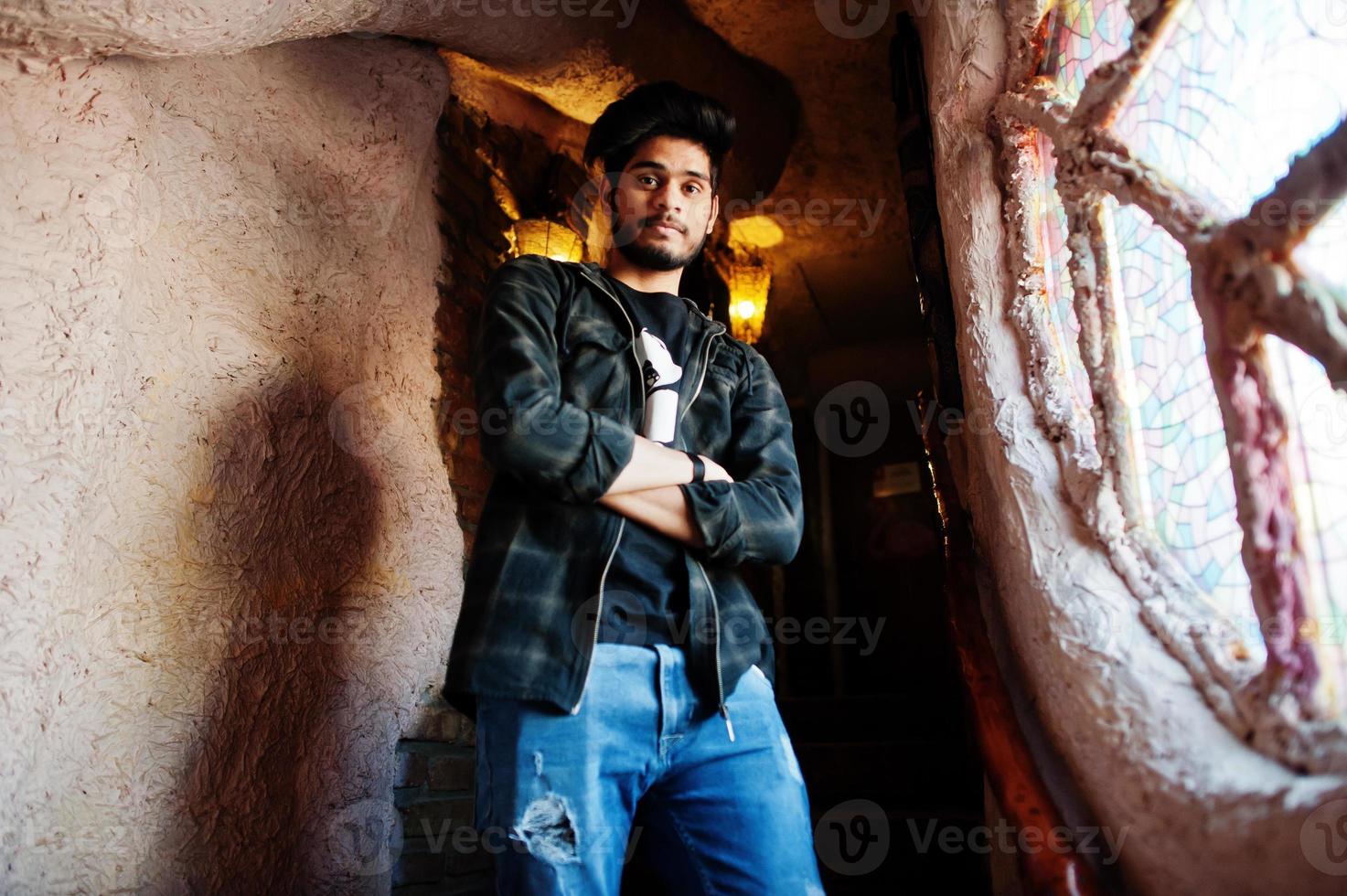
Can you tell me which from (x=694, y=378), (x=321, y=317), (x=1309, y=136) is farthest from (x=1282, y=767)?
(x=321, y=317)

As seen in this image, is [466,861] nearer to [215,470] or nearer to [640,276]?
[215,470]

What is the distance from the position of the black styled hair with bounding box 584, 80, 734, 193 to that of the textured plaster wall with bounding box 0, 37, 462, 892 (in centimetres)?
66

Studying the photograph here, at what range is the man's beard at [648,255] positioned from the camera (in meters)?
1.73

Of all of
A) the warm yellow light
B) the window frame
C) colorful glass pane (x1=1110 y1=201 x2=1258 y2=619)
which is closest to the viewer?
the window frame

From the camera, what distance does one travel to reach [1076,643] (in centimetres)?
150

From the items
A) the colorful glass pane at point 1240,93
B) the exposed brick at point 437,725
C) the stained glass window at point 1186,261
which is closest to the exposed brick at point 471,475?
the exposed brick at point 437,725

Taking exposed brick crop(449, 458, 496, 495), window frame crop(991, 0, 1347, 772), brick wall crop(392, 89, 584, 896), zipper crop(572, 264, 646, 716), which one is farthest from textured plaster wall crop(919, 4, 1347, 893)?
exposed brick crop(449, 458, 496, 495)

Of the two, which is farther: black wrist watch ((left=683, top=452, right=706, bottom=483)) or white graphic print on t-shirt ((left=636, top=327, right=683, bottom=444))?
white graphic print on t-shirt ((left=636, top=327, right=683, bottom=444))

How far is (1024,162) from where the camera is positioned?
6.06 feet

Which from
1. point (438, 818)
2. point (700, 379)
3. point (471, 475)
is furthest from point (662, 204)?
point (438, 818)

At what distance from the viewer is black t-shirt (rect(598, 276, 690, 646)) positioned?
56.0 inches

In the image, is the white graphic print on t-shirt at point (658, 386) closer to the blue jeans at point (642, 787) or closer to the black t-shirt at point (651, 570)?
the black t-shirt at point (651, 570)

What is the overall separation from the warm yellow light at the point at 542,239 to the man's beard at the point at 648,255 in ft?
3.18

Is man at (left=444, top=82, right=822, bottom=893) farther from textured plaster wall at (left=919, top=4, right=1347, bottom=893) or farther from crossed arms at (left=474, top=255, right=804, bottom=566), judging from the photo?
textured plaster wall at (left=919, top=4, right=1347, bottom=893)
